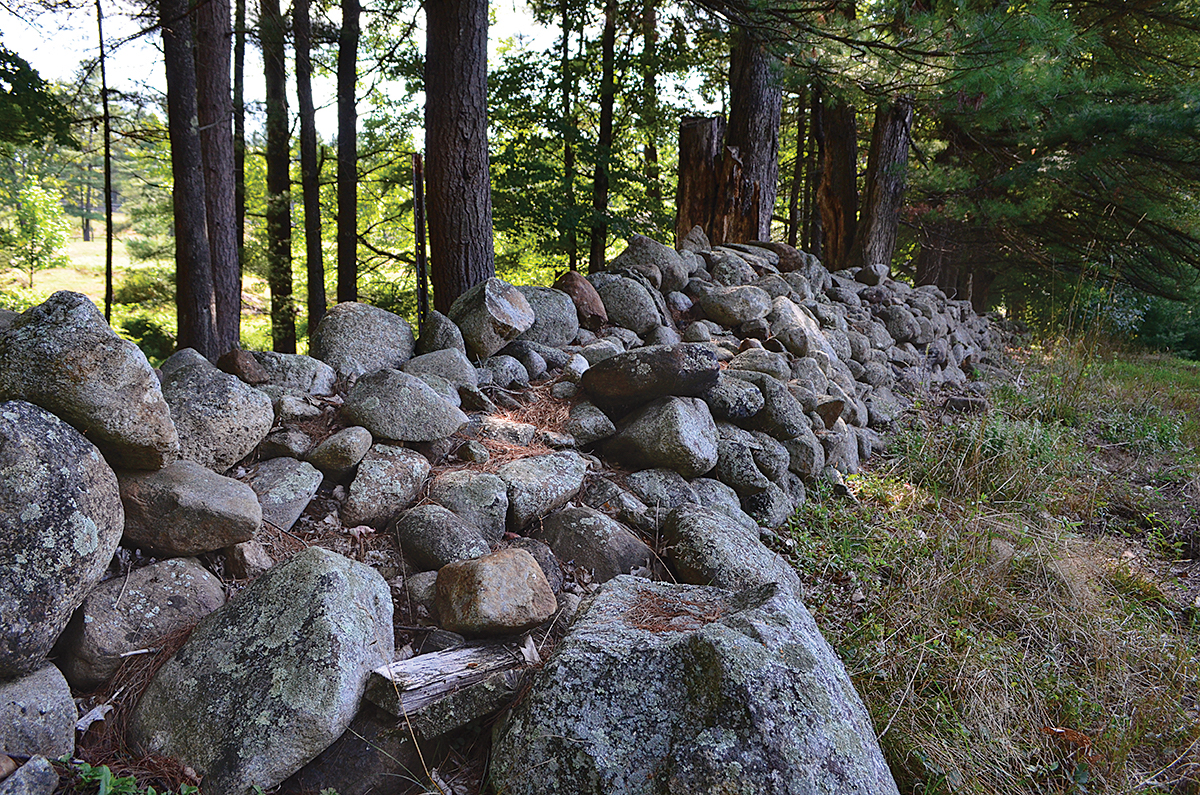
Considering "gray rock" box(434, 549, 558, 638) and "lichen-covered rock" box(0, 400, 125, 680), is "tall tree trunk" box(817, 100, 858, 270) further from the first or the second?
"lichen-covered rock" box(0, 400, 125, 680)

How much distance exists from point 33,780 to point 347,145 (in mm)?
9799

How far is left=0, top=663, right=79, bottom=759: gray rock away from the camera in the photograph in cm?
156

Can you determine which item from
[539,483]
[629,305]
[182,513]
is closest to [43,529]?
[182,513]

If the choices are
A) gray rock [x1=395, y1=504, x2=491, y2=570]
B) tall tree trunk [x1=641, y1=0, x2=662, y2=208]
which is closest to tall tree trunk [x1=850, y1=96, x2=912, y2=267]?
tall tree trunk [x1=641, y1=0, x2=662, y2=208]

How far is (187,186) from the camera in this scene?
5777 mm

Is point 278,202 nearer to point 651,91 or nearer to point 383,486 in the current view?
point 651,91

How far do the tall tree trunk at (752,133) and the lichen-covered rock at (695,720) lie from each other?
589cm

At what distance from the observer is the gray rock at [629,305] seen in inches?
179

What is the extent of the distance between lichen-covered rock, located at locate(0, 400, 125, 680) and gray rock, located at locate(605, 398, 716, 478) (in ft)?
6.97

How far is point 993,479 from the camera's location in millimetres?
4262

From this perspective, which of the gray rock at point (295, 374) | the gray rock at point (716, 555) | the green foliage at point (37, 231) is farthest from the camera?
the green foliage at point (37, 231)

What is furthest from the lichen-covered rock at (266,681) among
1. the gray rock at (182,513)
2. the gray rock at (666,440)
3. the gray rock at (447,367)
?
the gray rock at (666,440)

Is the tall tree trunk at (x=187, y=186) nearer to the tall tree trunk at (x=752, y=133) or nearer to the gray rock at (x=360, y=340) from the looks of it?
the gray rock at (x=360, y=340)

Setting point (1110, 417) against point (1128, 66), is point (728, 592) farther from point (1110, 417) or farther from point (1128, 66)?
point (1128, 66)
